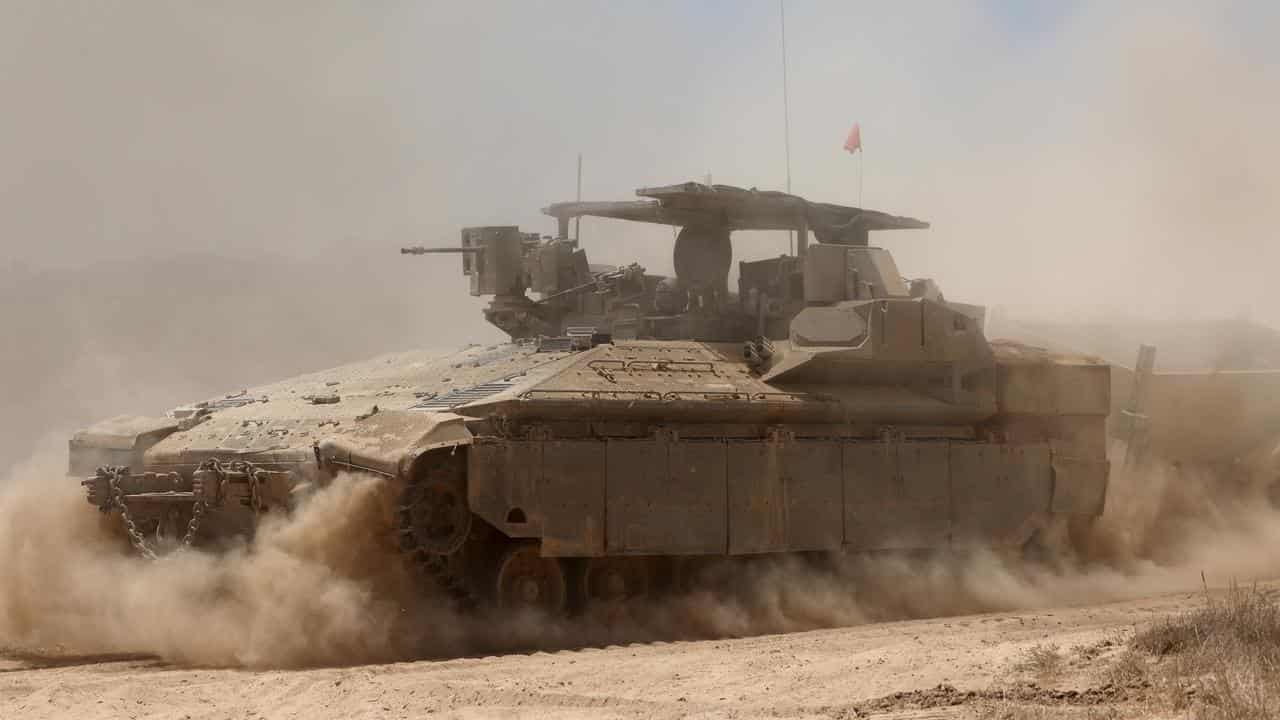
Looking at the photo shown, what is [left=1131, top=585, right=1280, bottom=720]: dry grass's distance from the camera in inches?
331

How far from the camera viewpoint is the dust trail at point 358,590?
1426 cm

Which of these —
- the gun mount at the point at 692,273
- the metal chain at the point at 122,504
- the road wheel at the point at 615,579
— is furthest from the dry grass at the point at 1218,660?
the metal chain at the point at 122,504

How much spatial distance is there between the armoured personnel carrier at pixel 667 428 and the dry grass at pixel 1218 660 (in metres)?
5.82

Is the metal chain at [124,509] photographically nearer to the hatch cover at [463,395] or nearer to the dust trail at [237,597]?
the dust trail at [237,597]

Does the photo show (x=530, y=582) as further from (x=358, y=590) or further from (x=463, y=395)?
(x=463, y=395)

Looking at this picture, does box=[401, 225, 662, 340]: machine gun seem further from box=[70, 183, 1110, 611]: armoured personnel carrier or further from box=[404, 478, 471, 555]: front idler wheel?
box=[404, 478, 471, 555]: front idler wheel

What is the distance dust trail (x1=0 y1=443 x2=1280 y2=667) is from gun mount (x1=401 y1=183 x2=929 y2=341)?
10.6 feet

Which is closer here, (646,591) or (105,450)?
(646,591)

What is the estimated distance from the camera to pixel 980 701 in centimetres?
966

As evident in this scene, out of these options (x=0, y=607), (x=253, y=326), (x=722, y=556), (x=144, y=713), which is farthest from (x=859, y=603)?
(x=253, y=326)

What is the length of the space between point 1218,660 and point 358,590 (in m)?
8.01

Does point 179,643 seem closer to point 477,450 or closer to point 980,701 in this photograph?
point 477,450

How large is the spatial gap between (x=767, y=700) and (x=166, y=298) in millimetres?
52655

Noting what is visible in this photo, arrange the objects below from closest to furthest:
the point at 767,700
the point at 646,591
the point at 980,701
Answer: the point at 980,701 < the point at 767,700 < the point at 646,591
